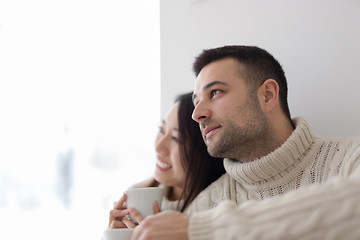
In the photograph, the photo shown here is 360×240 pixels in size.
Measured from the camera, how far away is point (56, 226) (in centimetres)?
184

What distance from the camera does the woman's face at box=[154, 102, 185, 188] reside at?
1155 mm

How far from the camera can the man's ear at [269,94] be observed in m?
1.04

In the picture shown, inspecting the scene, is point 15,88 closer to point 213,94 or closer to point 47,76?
point 47,76

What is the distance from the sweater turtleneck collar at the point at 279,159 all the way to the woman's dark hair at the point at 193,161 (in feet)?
0.65

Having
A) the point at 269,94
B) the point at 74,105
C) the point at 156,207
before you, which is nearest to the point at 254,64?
the point at 269,94

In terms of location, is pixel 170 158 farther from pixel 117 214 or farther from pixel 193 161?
pixel 117 214

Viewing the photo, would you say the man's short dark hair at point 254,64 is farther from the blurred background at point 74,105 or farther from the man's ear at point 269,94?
the blurred background at point 74,105

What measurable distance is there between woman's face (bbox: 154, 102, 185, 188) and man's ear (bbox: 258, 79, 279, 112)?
30 centimetres

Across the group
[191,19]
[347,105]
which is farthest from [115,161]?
[347,105]

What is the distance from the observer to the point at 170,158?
1.17 meters

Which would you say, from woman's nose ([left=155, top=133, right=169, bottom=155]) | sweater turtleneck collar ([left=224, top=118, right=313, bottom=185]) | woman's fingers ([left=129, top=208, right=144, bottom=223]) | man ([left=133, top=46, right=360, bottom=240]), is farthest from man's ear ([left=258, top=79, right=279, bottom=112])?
woman's fingers ([left=129, top=208, right=144, bottom=223])

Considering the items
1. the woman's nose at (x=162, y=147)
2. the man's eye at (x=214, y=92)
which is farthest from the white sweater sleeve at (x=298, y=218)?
the woman's nose at (x=162, y=147)

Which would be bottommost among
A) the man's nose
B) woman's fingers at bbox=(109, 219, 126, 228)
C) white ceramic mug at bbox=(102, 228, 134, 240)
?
woman's fingers at bbox=(109, 219, 126, 228)

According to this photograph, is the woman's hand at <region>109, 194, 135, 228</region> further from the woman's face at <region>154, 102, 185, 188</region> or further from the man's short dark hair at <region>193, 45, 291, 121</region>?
the man's short dark hair at <region>193, 45, 291, 121</region>
